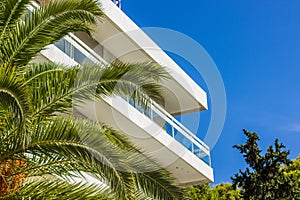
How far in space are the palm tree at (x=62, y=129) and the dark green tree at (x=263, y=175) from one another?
52.3 feet

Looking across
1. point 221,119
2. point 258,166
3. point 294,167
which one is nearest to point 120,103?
point 221,119

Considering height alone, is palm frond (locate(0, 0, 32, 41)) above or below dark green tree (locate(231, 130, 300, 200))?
below

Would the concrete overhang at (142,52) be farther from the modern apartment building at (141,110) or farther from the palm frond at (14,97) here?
the palm frond at (14,97)

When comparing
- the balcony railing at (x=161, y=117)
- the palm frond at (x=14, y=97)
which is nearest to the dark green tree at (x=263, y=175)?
the balcony railing at (x=161, y=117)

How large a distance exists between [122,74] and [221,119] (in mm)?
4329

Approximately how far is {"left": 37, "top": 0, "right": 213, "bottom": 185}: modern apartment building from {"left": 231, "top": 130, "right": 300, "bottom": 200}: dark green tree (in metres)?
2.41

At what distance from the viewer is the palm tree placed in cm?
867

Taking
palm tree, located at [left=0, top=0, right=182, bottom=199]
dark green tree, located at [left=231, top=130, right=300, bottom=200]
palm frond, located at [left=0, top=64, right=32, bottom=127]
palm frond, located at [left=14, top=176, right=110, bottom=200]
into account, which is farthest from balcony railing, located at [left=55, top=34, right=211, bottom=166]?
palm frond, located at [left=0, top=64, right=32, bottom=127]

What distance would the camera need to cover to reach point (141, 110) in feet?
64.7

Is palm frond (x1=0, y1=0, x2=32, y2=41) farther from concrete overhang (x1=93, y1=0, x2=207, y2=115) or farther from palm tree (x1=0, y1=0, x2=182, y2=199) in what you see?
concrete overhang (x1=93, y1=0, x2=207, y2=115)

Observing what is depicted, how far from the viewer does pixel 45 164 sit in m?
9.30

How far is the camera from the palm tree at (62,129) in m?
8.67

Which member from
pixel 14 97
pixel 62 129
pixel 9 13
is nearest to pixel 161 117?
pixel 9 13

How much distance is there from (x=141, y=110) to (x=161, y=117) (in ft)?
→ 5.42
